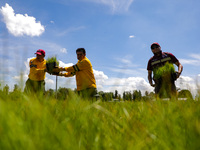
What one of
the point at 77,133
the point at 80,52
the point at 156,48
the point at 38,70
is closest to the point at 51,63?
the point at 38,70

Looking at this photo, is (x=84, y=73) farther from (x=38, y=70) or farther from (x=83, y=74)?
(x=38, y=70)

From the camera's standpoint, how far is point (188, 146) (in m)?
0.92

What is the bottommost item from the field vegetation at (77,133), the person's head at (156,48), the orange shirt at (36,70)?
the field vegetation at (77,133)

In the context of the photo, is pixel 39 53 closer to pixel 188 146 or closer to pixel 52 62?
pixel 52 62

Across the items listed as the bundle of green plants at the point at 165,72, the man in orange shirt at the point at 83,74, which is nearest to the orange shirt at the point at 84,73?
the man in orange shirt at the point at 83,74

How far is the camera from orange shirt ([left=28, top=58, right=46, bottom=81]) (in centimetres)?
611

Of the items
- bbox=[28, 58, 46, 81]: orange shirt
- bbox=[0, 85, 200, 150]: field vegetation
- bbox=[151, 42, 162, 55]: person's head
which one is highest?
bbox=[151, 42, 162, 55]: person's head

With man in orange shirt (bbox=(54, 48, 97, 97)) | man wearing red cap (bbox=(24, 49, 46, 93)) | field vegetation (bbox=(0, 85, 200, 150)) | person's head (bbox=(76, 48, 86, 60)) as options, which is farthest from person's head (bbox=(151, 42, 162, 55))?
field vegetation (bbox=(0, 85, 200, 150))

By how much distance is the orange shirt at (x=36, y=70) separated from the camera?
6.11m

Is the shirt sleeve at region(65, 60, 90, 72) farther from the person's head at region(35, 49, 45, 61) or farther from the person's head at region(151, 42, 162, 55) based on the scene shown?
the person's head at region(151, 42, 162, 55)

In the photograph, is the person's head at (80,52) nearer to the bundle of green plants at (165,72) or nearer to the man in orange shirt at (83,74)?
the man in orange shirt at (83,74)

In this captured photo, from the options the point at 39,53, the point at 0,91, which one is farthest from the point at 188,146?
the point at 39,53

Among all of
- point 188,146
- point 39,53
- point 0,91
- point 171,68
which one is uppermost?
point 39,53

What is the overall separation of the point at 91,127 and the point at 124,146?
0.32 m
